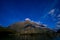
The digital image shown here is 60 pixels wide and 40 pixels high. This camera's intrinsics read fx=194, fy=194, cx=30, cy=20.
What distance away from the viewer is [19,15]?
4.95 m

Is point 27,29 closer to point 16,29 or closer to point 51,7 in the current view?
point 16,29

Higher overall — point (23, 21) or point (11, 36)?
point (23, 21)

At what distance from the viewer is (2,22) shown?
16.0 feet

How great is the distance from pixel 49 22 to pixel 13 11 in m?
0.96

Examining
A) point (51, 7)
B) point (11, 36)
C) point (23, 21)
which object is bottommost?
point (11, 36)

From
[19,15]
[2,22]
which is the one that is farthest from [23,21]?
[2,22]

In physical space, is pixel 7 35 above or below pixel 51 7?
below

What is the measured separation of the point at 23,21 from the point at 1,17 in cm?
57

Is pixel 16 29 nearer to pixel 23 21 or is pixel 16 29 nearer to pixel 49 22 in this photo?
pixel 23 21

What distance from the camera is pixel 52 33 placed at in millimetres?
4879

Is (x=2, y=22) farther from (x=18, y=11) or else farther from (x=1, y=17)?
(x=18, y=11)

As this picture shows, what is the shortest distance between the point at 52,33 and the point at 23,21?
791 mm

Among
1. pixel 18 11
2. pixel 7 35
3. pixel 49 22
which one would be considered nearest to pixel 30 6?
pixel 18 11

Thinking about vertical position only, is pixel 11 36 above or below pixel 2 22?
below
